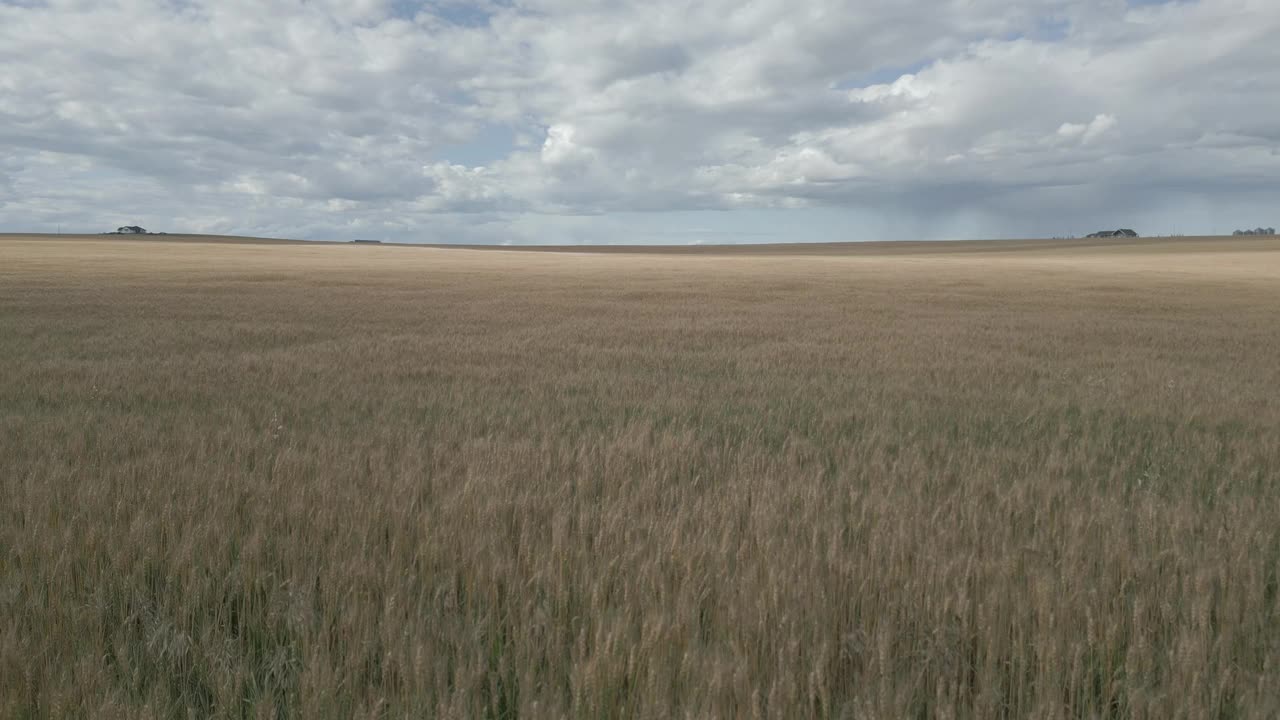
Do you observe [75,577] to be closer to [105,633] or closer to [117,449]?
[105,633]

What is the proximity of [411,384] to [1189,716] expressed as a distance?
9.10 meters

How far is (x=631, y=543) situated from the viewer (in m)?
4.32

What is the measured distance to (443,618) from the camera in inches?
143

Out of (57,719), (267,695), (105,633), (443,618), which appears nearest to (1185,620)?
(443,618)

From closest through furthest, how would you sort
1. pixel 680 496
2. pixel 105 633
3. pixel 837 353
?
pixel 105 633 → pixel 680 496 → pixel 837 353

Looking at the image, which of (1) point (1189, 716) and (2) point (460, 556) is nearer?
(1) point (1189, 716)

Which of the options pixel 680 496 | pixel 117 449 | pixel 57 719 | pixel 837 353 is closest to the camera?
pixel 57 719

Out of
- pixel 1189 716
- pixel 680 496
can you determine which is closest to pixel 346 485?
pixel 680 496

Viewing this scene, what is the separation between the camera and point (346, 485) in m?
5.44

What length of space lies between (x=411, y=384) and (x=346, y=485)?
15.9 feet

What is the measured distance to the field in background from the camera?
2.96 m

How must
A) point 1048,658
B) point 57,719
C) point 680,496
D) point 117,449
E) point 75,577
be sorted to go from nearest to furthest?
point 57,719 → point 1048,658 → point 75,577 → point 680,496 → point 117,449

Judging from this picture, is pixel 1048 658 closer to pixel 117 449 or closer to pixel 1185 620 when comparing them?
pixel 1185 620

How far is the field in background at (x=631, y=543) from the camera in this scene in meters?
2.96
